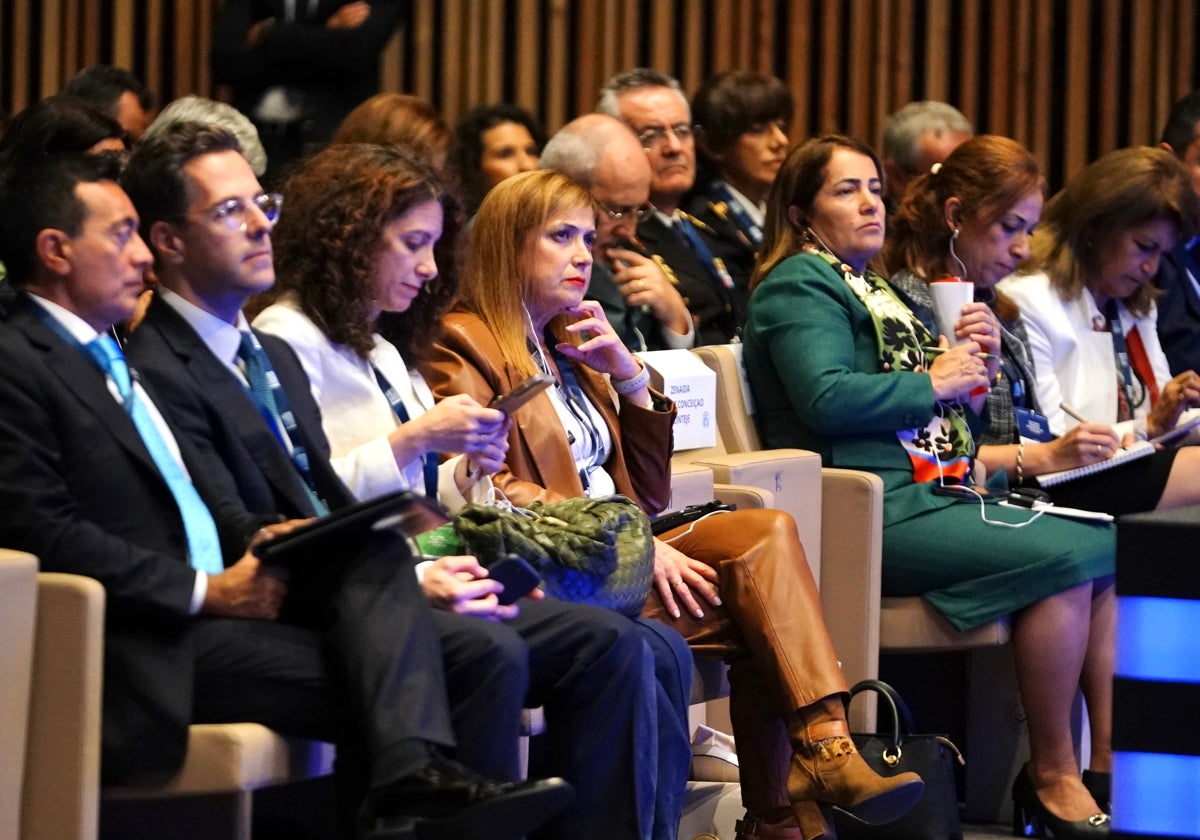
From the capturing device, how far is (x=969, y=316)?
434 cm

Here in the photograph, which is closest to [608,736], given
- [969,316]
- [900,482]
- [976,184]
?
[900,482]

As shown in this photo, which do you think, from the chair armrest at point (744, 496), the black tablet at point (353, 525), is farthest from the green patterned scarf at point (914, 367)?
the black tablet at point (353, 525)

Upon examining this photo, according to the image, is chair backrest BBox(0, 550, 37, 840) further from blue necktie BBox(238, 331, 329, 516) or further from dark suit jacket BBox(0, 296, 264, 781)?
blue necktie BBox(238, 331, 329, 516)

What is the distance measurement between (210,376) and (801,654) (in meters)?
1.17

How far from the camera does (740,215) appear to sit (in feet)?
17.6

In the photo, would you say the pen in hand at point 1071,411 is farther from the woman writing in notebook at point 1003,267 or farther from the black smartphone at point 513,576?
the black smartphone at point 513,576

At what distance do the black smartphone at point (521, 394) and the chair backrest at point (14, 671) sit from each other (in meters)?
0.89

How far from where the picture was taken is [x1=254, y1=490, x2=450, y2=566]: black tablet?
2.60 m

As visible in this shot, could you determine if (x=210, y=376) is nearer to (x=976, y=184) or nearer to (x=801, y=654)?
(x=801, y=654)

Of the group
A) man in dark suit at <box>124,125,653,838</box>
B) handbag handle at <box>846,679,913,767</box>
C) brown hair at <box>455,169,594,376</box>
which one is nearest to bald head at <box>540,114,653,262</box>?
brown hair at <box>455,169,594,376</box>

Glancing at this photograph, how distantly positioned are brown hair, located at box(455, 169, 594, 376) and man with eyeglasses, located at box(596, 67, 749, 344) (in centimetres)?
128

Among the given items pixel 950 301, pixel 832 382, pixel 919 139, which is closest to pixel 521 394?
pixel 832 382

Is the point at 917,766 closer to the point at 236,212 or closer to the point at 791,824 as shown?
the point at 791,824

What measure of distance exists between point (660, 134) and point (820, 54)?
1719 mm
